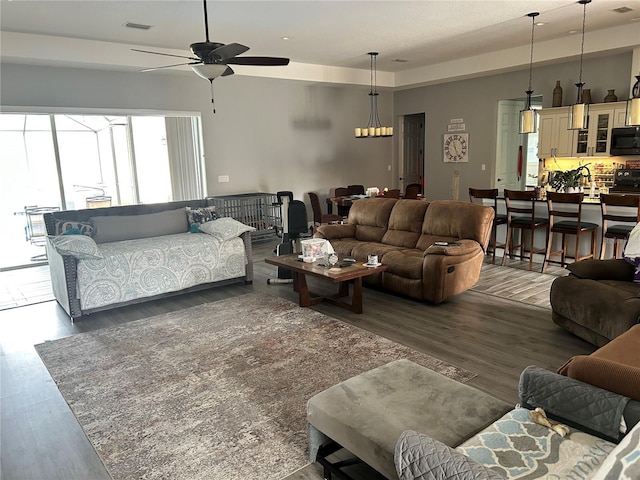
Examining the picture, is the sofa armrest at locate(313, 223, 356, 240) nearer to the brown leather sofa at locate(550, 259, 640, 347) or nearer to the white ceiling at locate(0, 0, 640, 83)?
the white ceiling at locate(0, 0, 640, 83)

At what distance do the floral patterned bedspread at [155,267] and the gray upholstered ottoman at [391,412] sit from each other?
3256 mm

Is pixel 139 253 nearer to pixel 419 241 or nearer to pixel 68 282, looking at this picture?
pixel 68 282

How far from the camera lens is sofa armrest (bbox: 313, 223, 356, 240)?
5898mm

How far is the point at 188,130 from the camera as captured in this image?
311 inches

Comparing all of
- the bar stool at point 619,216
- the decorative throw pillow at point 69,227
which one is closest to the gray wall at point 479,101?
the bar stool at point 619,216

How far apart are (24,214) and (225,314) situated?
14.9 ft

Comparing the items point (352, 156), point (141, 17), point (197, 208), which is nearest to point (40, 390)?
point (197, 208)

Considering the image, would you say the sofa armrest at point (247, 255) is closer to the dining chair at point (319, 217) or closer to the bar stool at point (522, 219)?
the dining chair at point (319, 217)

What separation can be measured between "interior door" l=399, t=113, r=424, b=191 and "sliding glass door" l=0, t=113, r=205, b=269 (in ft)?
16.7

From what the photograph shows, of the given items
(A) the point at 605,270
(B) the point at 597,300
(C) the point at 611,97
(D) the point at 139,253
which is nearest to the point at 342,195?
(C) the point at 611,97

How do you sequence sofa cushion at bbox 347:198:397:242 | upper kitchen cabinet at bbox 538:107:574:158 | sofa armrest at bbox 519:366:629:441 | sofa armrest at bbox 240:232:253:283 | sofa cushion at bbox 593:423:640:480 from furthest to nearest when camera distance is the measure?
upper kitchen cabinet at bbox 538:107:574:158, sofa cushion at bbox 347:198:397:242, sofa armrest at bbox 240:232:253:283, sofa armrest at bbox 519:366:629:441, sofa cushion at bbox 593:423:640:480

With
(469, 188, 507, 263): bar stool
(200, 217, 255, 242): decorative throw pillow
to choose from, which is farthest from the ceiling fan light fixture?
(469, 188, 507, 263): bar stool

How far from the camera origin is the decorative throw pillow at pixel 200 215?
6.04 meters

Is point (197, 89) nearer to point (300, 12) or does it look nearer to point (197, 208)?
point (197, 208)
